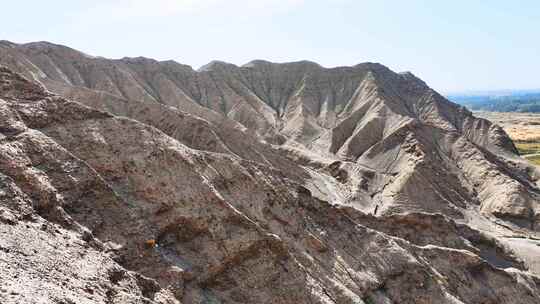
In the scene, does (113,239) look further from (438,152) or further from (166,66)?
(166,66)

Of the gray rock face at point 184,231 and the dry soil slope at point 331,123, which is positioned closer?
the gray rock face at point 184,231

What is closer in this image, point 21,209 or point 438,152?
point 21,209

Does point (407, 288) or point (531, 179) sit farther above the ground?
point (407, 288)

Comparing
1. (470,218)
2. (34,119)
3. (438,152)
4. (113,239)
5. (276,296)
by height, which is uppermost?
(34,119)

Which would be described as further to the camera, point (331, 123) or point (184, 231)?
point (331, 123)

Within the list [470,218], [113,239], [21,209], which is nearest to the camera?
[21,209]

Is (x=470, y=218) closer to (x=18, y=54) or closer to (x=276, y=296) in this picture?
A: (x=276, y=296)

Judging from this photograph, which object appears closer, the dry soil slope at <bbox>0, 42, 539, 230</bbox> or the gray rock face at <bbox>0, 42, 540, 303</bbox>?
the gray rock face at <bbox>0, 42, 540, 303</bbox>

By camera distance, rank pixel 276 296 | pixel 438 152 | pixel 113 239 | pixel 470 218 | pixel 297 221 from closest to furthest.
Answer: pixel 113 239
pixel 276 296
pixel 297 221
pixel 470 218
pixel 438 152

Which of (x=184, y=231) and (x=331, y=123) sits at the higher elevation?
(x=184, y=231)

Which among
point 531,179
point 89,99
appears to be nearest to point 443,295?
point 89,99

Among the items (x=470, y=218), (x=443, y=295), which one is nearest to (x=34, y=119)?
(x=443, y=295)

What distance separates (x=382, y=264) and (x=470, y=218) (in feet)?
124

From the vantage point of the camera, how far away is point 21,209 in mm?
14477
